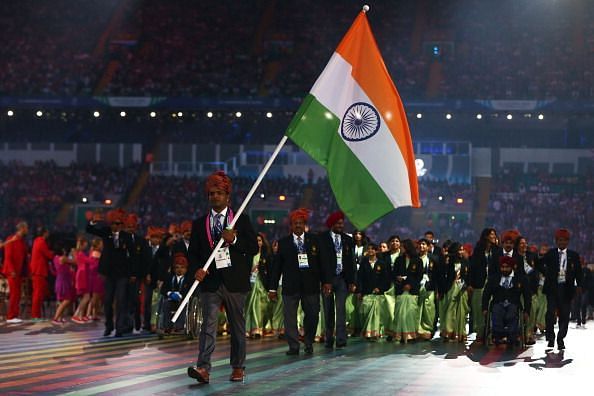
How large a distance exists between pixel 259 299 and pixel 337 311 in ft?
7.96

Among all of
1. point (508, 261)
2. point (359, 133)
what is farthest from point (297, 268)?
point (508, 261)

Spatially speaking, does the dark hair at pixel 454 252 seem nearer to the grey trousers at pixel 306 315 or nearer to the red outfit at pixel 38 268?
the grey trousers at pixel 306 315

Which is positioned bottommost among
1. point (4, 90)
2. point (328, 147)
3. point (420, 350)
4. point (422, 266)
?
point (420, 350)

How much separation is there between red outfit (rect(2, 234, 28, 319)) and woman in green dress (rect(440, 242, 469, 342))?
811cm

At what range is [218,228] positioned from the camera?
9.23 metres

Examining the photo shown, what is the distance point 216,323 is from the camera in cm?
918

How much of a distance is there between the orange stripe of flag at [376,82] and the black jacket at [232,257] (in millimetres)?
2745

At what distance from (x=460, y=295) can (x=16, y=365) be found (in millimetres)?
8246

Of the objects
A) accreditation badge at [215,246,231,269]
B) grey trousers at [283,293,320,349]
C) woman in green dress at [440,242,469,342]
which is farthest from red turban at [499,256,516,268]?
accreditation badge at [215,246,231,269]

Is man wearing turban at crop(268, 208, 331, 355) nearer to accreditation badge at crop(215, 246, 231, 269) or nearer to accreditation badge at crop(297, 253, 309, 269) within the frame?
accreditation badge at crop(297, 253, 309, 269)

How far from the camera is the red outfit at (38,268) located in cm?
1994

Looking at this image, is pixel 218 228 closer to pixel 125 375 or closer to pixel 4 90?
pixel 125 375

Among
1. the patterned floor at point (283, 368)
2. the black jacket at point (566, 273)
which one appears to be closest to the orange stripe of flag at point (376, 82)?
the patterned floor at point (283, 368)

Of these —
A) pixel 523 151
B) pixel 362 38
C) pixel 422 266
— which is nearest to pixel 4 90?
pixel 523 151
